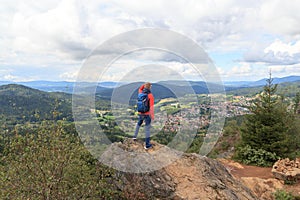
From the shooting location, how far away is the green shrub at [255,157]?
14984mm

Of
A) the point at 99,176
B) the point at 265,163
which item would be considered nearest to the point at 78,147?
the point at 99,176

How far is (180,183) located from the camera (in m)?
6.94

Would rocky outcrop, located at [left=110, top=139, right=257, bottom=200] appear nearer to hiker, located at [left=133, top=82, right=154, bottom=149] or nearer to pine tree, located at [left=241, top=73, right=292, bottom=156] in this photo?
hiker, located at [left=133, top=82, right=154, bottom=149]

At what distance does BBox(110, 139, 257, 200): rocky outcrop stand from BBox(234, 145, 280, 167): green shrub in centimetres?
833

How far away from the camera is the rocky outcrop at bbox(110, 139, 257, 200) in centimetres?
661

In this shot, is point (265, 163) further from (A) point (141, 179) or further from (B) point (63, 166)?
(B) point (63, 166)

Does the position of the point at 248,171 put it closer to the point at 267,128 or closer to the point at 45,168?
the point at 267,128

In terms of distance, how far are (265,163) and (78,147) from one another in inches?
504

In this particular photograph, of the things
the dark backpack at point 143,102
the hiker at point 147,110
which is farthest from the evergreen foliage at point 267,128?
the dark backpack at point 143,102

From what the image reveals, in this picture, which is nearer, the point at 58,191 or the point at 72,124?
the point at 58,191

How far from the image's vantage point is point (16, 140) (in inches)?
228

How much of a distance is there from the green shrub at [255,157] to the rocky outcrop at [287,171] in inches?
84.8

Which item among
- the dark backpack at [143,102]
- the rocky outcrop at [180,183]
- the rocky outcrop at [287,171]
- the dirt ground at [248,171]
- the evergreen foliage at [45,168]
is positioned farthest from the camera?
the dirt ground at [248,171]

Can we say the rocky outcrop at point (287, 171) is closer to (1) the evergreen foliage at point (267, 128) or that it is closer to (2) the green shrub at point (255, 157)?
(2) the green shrub at point (255, 157)
